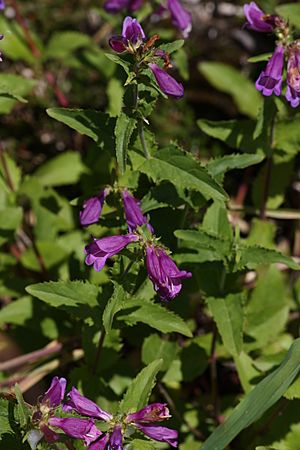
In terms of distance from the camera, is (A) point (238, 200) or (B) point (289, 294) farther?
(A) point (238, 200)

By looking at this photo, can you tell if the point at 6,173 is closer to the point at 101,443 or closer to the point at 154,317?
the point at 154,317

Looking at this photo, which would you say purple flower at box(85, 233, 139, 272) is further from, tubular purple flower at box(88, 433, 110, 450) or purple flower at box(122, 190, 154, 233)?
tubular purple flower at box(88, 433, 110, 450)

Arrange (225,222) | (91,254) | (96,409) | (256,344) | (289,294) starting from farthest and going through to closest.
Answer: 1. (289,294)
2. (256,344)
3. (225,222)
4. (91,254)
5. (96,409)

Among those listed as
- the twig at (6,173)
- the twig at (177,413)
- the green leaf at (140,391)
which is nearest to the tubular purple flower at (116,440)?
the green leaf at (140,391)

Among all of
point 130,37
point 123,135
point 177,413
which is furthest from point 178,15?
point 177,413

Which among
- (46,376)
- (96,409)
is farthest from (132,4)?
(96,409)

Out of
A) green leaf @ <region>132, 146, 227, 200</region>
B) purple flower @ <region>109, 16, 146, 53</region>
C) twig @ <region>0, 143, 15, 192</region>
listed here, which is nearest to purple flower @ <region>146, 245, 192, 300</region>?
green leaf @ <region>132, 146, 227, 200</region>

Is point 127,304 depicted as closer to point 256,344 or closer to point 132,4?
point 256,344

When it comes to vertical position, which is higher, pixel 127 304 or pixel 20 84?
pixel 20 84
